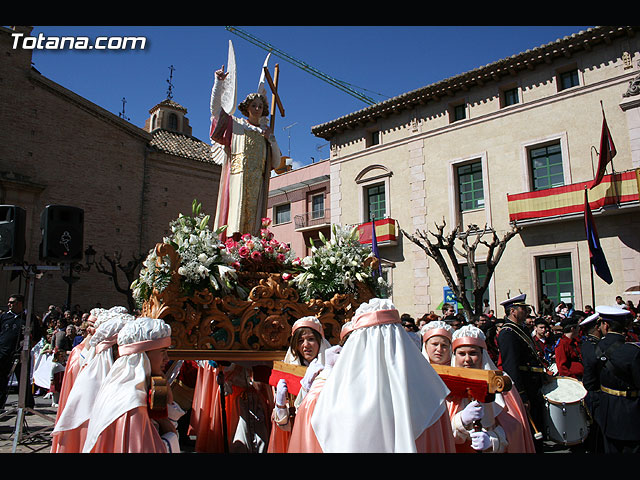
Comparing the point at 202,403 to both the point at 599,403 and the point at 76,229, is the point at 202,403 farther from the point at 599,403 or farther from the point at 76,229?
the point at 599,403

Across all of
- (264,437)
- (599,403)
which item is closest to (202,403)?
(264,437)

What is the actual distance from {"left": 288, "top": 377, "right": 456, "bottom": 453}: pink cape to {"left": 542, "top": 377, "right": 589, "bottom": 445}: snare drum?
336 centimetres

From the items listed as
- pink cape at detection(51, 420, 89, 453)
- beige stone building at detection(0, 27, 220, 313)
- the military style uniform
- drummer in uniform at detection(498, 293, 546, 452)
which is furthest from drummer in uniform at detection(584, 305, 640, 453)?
beige stone building at detection(0, 27, 220, 313)

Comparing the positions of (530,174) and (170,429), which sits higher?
(530,174)

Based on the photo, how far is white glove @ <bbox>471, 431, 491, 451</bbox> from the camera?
3.01 metres

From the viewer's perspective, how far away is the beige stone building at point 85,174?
2372cm

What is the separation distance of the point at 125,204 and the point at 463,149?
18.7 meters

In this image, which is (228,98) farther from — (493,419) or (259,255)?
(493,419)

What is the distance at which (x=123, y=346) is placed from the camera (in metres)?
2.93

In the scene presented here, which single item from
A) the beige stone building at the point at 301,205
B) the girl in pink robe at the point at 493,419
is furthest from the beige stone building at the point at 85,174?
the girl in pink robe at the point at 493,419

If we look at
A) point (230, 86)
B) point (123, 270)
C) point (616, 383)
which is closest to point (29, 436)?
point (230, 86)

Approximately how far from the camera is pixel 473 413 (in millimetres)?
3008

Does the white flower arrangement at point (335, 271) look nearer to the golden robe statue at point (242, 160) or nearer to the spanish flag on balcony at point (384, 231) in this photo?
the golden robe statue at point (242, 160)

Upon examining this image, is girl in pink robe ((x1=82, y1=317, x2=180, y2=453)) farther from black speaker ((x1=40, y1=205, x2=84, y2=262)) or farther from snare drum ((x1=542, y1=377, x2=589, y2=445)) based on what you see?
black speaker ((x1=40, y1=205, x2=84, y2=262))
